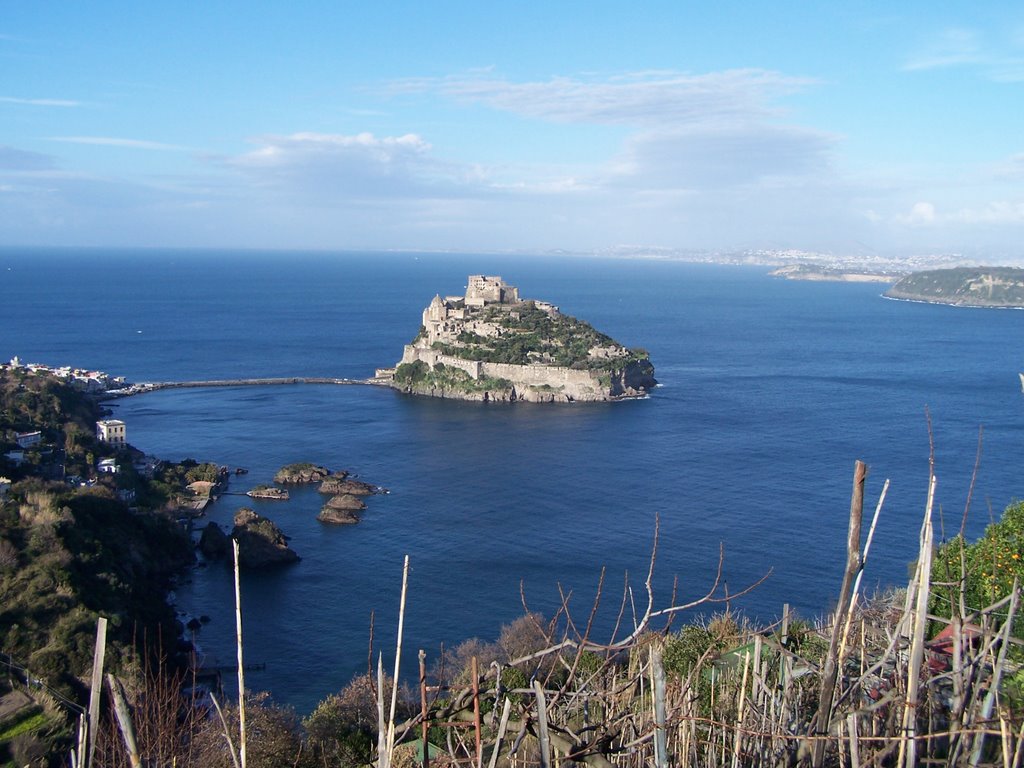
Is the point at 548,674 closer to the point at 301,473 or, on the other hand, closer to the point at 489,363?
the point at 301,473

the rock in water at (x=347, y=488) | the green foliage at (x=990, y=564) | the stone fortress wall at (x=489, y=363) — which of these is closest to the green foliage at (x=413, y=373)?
the stone fortress wall at (x=489, y=363)

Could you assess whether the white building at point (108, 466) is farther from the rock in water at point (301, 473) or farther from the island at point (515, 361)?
the island at point (515, 361)

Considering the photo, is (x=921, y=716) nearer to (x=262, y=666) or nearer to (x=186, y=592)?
(x=262, y=666)

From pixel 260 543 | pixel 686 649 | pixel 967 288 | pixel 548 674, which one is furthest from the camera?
pixel 967 288

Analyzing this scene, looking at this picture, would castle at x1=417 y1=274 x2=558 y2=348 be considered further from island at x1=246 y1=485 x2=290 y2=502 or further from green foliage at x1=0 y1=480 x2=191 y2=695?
green foliage at x1=0 y1=480 x2=191 y2=695

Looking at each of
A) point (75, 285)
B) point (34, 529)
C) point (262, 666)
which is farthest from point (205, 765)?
point (75, 285)

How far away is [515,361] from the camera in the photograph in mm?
34969

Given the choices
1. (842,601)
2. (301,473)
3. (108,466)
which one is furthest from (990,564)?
(108,466)

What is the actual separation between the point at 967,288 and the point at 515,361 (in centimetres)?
6842

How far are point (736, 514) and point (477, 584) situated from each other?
649cm

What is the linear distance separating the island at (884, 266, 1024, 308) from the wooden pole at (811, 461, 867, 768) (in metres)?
89.4

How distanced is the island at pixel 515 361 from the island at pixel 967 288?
5996 cm

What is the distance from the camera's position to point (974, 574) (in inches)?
253

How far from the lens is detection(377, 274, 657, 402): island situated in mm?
34125
